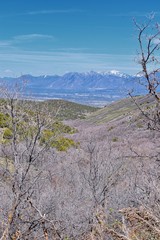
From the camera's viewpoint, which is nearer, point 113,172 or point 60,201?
point 60,201

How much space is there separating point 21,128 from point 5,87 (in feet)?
7.42

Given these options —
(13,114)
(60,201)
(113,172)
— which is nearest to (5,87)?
(13,114)

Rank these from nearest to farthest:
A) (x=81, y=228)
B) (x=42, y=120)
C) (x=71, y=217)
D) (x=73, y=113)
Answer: (x=42, y=120)
(x=81, y=228)
(x=71, y=217)
(x=73, y=113)

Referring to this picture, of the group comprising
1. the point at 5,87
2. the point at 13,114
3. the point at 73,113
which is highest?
the point at 5,87

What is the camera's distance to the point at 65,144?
47.8 meters

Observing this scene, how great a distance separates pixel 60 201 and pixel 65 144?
2763 centimetres

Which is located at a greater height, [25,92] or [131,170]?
[25,92]

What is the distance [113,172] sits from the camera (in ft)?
71.6


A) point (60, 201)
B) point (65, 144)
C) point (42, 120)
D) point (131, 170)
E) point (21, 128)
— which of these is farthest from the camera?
point (65, 144)

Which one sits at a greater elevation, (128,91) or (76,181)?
(128,91)

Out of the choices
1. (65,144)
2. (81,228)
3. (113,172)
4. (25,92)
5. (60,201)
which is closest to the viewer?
(25,92)

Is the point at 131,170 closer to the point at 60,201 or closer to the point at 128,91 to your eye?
the point at 60,201

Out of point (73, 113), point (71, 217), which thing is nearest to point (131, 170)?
point (71, 217)

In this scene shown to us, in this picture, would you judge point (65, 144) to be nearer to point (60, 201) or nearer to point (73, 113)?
point (60, 201)
